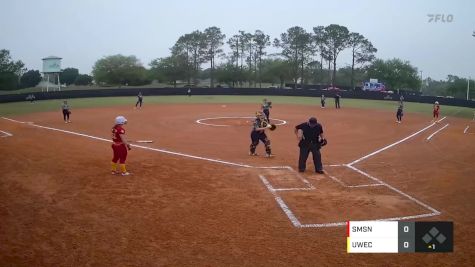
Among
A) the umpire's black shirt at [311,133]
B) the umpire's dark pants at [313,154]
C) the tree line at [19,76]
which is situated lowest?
the umpire's dark pants at [313,154]

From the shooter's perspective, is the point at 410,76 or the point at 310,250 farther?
the point at 410,76

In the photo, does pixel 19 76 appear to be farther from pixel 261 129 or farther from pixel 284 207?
pixel 284 207

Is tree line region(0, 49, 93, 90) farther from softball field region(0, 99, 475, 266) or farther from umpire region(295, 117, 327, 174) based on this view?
umpire region(295, 117, 327, 174)

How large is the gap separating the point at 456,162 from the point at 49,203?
47.5ft

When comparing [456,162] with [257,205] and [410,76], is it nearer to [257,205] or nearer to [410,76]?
[257,205]

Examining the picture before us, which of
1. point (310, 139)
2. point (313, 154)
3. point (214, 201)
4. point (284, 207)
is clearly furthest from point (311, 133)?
point (214, 201)

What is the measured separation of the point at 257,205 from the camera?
9969mm

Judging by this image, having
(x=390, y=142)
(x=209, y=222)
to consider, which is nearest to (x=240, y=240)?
(x=209, y=222)

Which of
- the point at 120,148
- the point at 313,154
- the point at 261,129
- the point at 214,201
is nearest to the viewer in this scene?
the point at 214,201

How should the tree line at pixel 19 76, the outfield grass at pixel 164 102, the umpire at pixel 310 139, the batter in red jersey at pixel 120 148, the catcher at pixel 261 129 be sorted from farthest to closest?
the tree line at pixel 19 76, the outfield grass at pixel 164 102, the catcher at pixel 261 129, the umpire at pixel 310 139, the batter in red jersey at pixel 120 148
